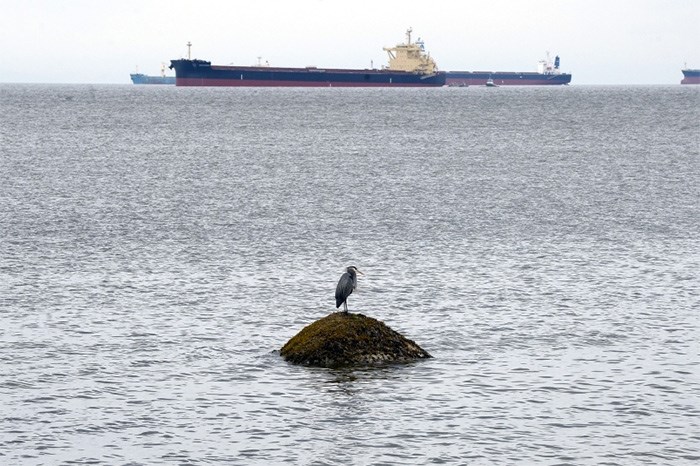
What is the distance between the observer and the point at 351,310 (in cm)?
3309

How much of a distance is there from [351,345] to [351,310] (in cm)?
625

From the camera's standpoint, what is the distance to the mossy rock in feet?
88.0

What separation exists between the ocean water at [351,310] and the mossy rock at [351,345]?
20.4 inches

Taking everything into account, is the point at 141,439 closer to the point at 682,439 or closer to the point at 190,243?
the point at 682,439

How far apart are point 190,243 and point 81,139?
73862mm

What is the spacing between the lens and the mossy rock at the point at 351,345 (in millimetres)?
26812

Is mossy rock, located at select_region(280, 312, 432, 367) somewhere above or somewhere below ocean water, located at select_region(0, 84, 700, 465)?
above

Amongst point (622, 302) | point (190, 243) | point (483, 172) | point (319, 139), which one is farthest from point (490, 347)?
point (319, 139)

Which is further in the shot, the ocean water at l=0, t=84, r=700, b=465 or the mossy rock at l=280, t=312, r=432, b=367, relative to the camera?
the mossy rock at l=280, t=312, r=432, b=367

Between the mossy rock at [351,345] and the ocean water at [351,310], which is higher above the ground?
the mossy rock at [351,345]

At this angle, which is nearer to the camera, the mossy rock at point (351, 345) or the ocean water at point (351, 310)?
the ocean water at point (351, 310)

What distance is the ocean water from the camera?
22.2 meters

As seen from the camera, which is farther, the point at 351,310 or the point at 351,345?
the point at 351,310

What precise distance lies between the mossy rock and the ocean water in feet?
1.70
